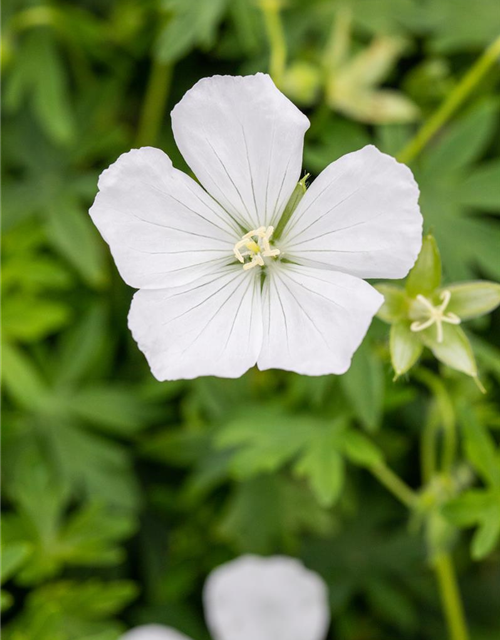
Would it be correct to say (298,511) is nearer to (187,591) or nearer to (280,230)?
(187,591)

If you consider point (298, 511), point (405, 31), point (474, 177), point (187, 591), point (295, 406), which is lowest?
point (187, 591)

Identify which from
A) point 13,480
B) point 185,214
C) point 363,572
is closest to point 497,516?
point 363,572

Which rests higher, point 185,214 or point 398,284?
point 185,214

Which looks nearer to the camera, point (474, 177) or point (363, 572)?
point (474, 177)

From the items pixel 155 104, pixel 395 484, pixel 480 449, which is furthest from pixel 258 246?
pixel 155 104

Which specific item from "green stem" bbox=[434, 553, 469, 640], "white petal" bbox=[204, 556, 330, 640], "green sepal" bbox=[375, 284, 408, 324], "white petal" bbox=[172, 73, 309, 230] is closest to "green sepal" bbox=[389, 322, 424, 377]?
"green sepal" bbox=[375, 284, 408, 324]

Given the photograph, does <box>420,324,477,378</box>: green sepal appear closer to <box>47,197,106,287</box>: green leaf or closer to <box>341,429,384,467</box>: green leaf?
<box>341,429,384,467</box>: green leaf

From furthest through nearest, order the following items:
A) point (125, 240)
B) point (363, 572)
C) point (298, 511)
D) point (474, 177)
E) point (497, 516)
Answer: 1. point (363, 572)
2. point (298, 511)
3. point (474, 177)
4. point (497, 516)
5. point (125, 240)
